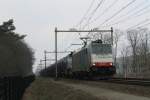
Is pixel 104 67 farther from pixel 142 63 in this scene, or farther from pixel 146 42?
pixel 142 63

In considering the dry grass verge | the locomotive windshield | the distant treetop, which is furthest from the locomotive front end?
the distant treetop

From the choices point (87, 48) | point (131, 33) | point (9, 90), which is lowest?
point (9, 90)

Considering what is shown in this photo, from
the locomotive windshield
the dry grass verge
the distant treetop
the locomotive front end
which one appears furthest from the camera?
the distant treetop

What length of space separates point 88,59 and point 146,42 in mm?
66119

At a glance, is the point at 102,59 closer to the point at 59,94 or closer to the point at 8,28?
the point at 59,94

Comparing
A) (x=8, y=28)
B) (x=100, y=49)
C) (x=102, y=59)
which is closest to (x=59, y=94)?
(x=102, y=59)

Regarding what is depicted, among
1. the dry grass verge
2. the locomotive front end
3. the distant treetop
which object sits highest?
the distant treetop

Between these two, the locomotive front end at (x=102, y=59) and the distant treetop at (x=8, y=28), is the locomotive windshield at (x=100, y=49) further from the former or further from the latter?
the distant treetop at (x=8, y=28)

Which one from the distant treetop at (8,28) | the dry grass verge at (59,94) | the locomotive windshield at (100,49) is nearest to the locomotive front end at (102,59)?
the locomotive windshield at (100,49)

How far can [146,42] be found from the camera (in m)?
108

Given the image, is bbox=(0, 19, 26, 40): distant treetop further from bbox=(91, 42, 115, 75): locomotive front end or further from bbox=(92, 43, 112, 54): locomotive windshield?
bbox=(91, 42, 115, 75): locomotive front end

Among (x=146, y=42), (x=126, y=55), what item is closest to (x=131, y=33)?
(x=146, y=42)

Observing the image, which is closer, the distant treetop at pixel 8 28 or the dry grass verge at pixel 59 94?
the dry grass verge at pixel 59 94

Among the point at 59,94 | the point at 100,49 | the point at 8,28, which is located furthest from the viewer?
the point at 8,28
